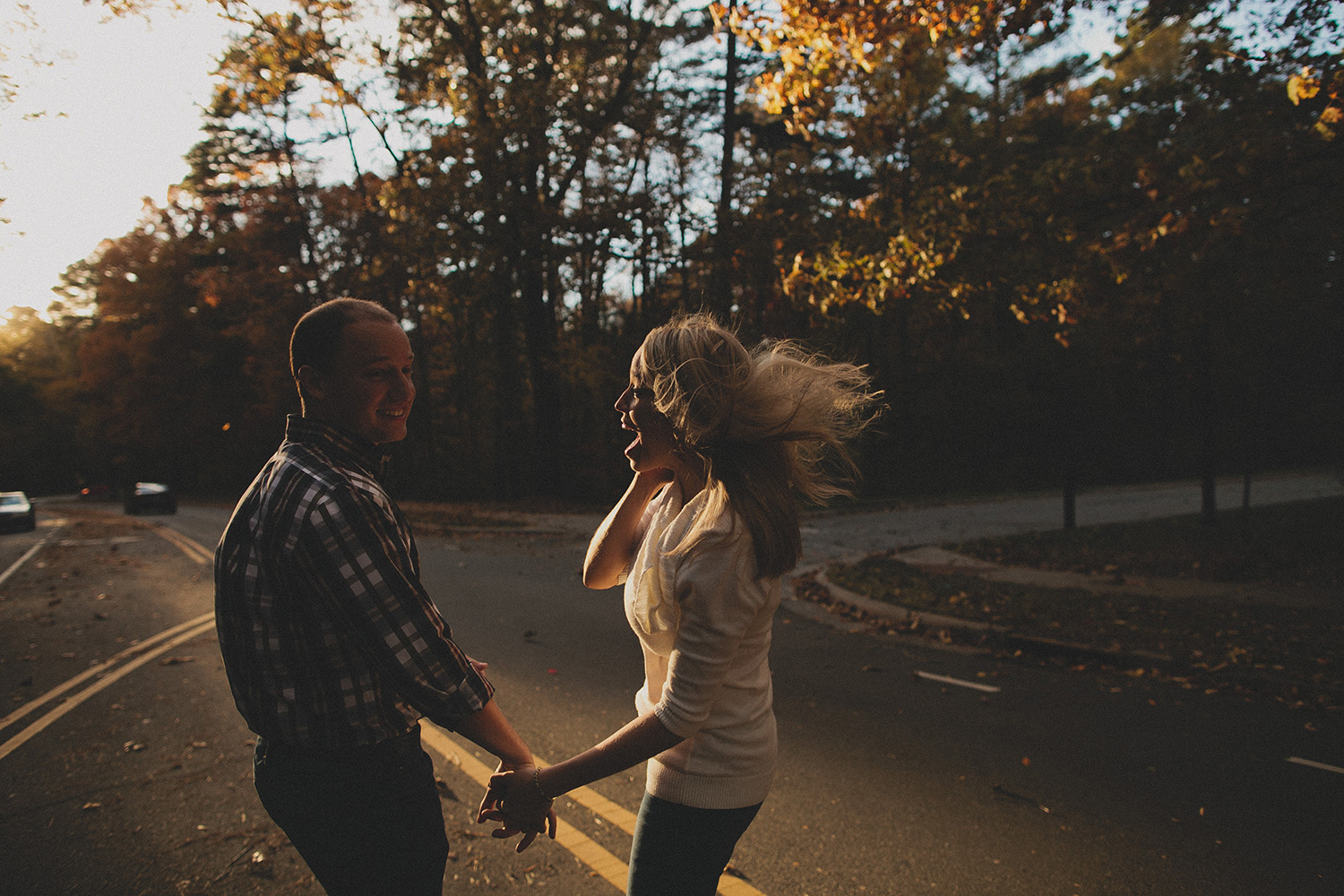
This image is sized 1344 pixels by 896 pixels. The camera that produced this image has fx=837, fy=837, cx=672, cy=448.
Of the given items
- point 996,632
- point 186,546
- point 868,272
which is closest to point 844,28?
point 868,272

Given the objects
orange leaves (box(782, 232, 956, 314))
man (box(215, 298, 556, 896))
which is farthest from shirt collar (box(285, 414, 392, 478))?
orange leaves (box(782, 232, 956, 314))

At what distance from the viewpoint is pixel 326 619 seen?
1.69m

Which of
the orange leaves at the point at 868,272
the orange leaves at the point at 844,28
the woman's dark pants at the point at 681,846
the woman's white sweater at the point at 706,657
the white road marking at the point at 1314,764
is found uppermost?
the orange leaves at the point at 844,28

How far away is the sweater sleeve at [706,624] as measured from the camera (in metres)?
1.74

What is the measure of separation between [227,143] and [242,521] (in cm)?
4168

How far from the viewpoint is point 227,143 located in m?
36.6

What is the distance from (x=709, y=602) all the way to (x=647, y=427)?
1.68 ft

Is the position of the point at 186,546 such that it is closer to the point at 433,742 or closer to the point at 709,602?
the point at 433,742

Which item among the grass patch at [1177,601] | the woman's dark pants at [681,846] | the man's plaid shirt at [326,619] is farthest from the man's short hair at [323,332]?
the grass patch at [1177,601]

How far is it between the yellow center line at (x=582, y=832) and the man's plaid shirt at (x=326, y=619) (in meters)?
1.49

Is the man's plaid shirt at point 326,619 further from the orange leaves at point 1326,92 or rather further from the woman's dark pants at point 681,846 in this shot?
the orange leaves at point 1326,92

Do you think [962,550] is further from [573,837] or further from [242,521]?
[242,521]

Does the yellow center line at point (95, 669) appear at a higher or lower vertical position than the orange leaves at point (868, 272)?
lower

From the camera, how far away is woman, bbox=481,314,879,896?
5.78ft
